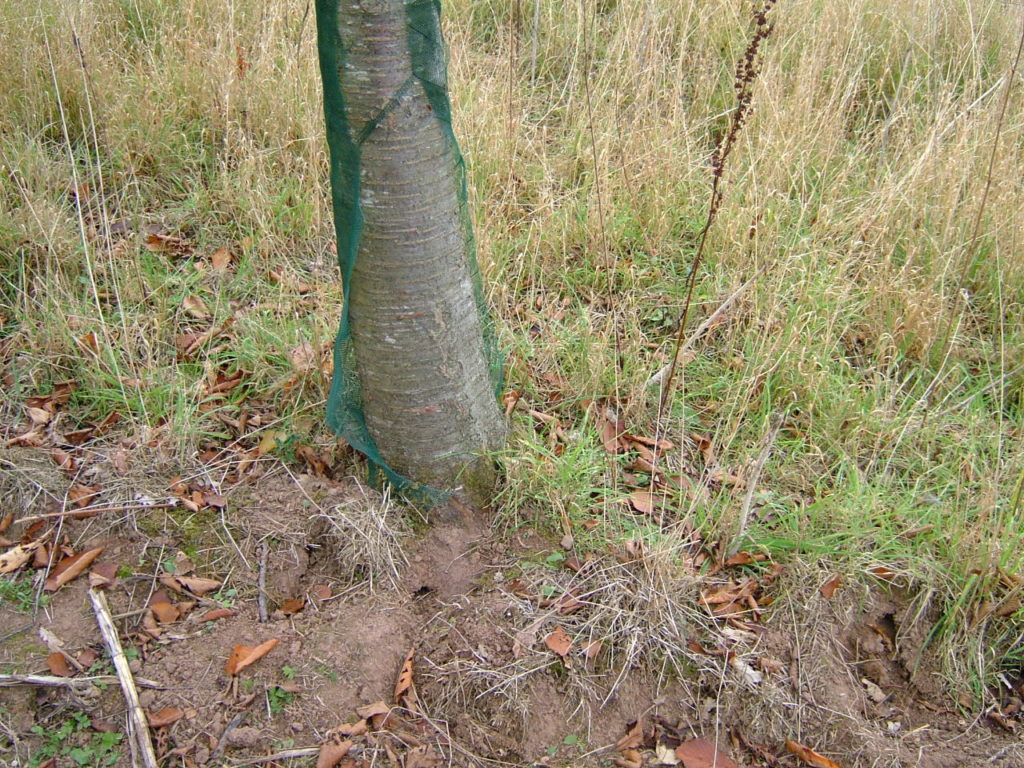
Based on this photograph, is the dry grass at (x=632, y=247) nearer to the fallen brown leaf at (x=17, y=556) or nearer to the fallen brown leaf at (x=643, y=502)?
the fallen brown leaf at (x=643, y=502)

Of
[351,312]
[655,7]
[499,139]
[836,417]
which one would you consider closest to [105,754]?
[351,312]

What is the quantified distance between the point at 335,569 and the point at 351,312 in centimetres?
74

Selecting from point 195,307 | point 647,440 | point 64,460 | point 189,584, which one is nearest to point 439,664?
point 189,584

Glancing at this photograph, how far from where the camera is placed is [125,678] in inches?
82.6

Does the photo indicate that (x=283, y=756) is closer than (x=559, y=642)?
Yes

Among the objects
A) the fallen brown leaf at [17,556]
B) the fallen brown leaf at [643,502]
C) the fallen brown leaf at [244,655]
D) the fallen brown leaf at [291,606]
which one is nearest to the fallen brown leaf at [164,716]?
the fallen brown leaf at [244,655]

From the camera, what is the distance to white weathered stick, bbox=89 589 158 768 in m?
1.98

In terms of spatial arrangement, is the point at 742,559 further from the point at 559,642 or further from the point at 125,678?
the point at 125,678

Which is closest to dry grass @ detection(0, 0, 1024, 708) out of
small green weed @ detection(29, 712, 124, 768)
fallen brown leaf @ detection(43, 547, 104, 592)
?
fallen brown leaf @ detection(43, 547, 104, 592)

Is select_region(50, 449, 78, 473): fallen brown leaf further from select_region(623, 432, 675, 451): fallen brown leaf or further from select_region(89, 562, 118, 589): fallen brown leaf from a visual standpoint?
select_region(623, 432, 675, 451): fallen brown leaf

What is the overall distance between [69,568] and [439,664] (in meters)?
1.07

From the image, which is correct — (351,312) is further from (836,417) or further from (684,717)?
(836,417)

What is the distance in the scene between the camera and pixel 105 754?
1.99 m

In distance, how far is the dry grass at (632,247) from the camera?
2650mm
